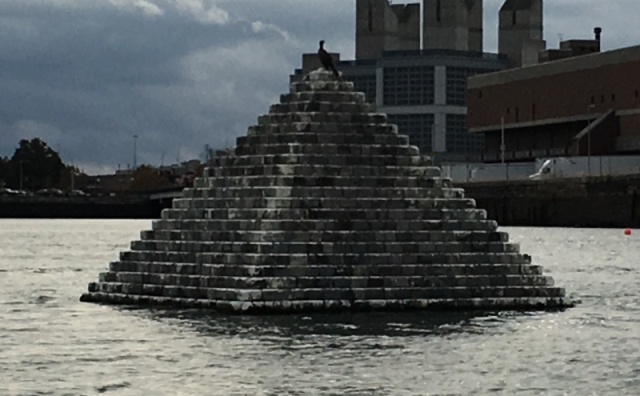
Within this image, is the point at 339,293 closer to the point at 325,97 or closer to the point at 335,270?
the point at 335,270

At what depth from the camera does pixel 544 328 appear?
155 feet

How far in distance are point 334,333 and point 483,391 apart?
10.1m

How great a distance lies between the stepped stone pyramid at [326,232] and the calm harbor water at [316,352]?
85cm

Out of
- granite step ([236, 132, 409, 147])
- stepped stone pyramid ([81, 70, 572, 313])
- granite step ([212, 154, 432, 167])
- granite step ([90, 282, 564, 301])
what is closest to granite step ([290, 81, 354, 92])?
stepped stone pyramid ([81, 70, 572, 313])

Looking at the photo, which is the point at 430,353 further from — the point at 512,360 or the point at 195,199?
the point at 195,199

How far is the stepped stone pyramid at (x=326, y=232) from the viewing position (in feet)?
159

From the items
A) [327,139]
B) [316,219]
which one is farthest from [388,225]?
[327,139]

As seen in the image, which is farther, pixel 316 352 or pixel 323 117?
pixel 323 117

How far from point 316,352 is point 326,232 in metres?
7.77

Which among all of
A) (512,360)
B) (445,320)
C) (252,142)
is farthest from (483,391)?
(252,142)

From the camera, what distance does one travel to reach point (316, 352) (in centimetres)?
4153

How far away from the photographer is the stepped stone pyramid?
4844 cm

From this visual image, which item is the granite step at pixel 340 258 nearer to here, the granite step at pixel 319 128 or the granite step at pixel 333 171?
the granite step at pixel 333 171

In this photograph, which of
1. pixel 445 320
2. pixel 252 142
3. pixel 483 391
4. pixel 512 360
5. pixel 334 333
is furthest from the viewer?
pixel 252 142
